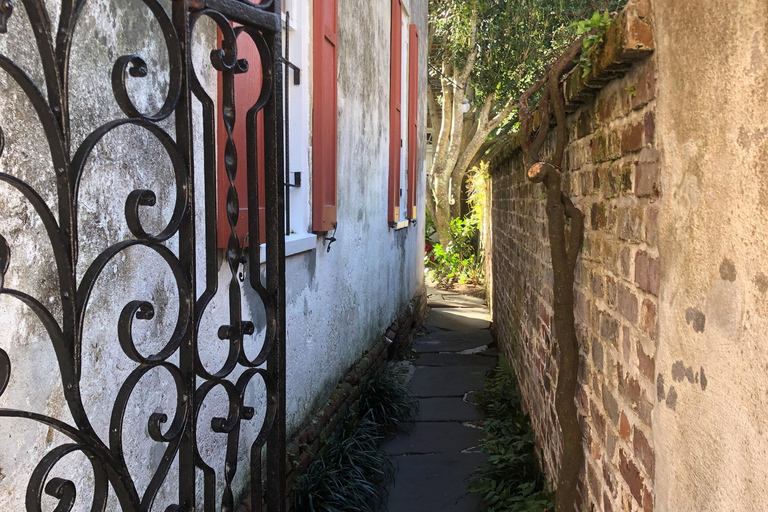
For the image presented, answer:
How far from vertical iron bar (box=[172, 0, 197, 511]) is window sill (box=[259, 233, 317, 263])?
58.8 inches

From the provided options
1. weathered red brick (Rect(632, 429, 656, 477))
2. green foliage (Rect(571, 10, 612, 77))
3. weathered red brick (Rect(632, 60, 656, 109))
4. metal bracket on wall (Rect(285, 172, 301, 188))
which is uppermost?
green foliage (Rect(571, 10, 612, 77))

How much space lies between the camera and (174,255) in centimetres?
172

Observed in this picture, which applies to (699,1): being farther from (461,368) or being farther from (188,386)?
(461,368)

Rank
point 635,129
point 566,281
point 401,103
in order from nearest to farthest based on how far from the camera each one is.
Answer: point 635,129 → point 566,281 → point 401,103

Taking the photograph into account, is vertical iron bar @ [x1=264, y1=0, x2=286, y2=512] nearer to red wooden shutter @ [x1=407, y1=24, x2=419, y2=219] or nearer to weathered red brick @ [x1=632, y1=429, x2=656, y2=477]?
weathered red brick @ [x1=632, y1=429, x2=656, y2=477]

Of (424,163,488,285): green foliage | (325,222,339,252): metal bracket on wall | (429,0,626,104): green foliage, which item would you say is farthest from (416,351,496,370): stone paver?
(429,0,626,104): green foliage

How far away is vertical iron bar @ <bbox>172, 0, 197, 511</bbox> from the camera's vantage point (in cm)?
175

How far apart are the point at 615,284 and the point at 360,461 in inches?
93.9

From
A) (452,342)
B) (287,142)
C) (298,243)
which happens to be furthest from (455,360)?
(287,142)

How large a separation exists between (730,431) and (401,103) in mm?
6846

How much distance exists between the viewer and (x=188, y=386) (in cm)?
178

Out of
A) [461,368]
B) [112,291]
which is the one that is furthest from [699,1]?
[461,368]

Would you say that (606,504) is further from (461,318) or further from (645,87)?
(461,318)

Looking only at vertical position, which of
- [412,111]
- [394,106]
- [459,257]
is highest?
[412,111]
